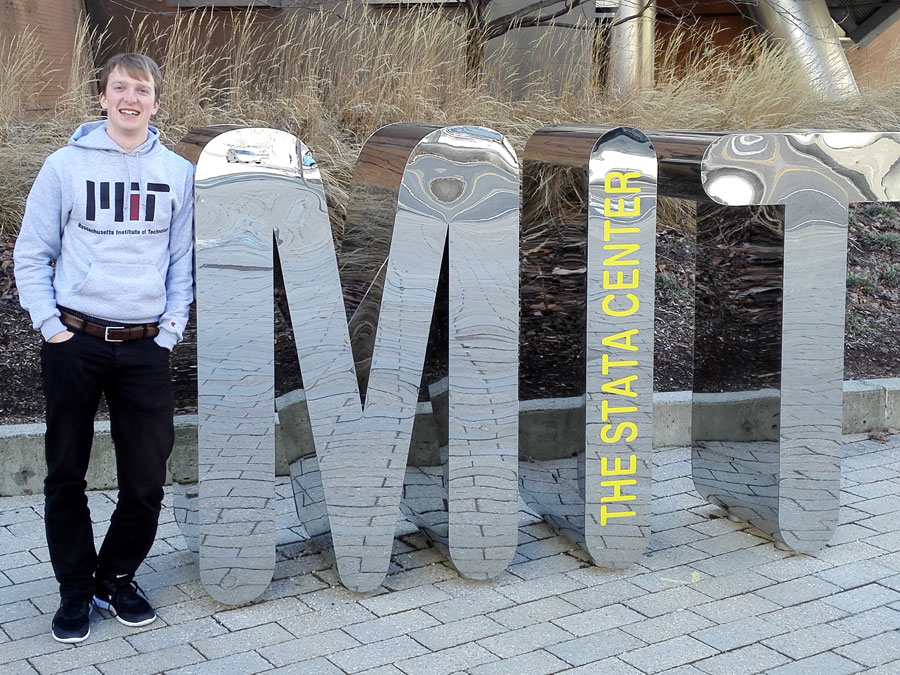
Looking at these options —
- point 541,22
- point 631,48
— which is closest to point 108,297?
point 541,22

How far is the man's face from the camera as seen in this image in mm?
2988

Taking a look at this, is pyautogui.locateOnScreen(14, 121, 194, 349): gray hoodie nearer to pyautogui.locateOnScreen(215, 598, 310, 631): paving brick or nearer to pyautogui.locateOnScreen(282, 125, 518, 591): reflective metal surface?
pyautogui.locateOnScreen(282, 125, 518, 591): reflective metal surface

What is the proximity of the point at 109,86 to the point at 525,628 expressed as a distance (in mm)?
2028

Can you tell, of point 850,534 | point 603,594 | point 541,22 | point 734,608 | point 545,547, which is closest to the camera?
point 734,608

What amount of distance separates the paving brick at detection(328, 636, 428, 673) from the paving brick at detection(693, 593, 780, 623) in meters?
0.93

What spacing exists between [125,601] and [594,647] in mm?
1443

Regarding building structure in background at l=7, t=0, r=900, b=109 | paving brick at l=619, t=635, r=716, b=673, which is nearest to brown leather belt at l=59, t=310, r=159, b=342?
paving brick at l=619, t=635, r=716, b=673

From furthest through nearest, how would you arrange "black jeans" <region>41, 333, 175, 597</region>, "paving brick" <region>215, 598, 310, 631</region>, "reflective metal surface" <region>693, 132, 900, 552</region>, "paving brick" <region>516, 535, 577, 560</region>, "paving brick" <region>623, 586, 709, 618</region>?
"paving brick" <region>516, 535, 577, 560</region>, "reflective metal surface" <region>693, 132, 900, 552</region>, "paving brick" <region>623, 586, 709, 618</region>, "paving brick" <region>215, 598, 310, 631</region>, "black jeans" <region>41, 333, 175, 597</region>

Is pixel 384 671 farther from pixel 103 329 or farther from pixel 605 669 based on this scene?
pixel 103 329

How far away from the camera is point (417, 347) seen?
3420 mm

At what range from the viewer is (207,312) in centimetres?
319

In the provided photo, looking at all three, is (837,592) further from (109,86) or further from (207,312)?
(109,86)

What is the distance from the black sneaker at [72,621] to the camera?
3096 mm

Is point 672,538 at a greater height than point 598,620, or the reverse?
point 672,538
